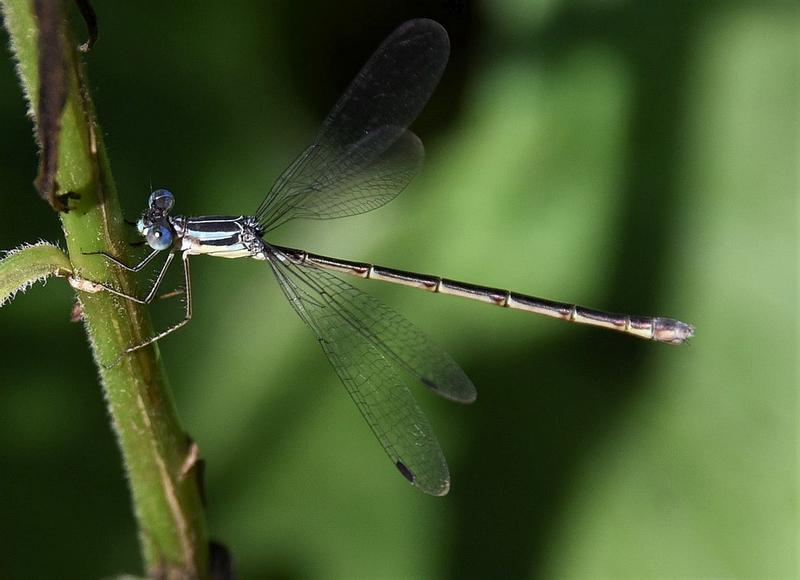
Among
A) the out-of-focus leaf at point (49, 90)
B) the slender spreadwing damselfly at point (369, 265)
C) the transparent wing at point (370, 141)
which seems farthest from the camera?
the transparent wing at point (370, 141)

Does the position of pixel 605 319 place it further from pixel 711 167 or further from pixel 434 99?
pixel 434 99

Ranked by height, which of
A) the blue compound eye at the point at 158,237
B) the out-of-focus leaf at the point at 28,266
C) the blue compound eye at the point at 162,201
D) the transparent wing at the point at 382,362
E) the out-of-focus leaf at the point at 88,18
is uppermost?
the out-of-focus leaf at the point at 88,18

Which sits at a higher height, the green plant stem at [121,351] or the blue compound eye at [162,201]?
the blue compound eye at [162,201]

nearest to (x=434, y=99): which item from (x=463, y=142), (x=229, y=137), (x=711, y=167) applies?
(x=463, y=142)

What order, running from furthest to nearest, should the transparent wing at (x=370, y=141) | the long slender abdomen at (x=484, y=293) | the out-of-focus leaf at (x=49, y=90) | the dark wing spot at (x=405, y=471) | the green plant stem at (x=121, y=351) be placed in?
the long slender abdomen at (x=484, y=293), the transparent wing at (x=370, y=141), the dark wing spot at (x=405, y=471), the green plant stem at (x=121, y=351), the out-of-focus leaf at (x=49, y=90)

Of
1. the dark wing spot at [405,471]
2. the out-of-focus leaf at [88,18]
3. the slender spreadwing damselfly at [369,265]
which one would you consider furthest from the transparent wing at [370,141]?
the out-of-focus leaf at [88,18]

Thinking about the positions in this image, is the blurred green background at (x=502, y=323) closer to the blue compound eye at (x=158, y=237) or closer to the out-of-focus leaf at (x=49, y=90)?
the blue compound eye at (x=158, y=237)

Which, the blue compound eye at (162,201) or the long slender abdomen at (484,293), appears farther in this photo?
the long slender abdomen at (484,293)
